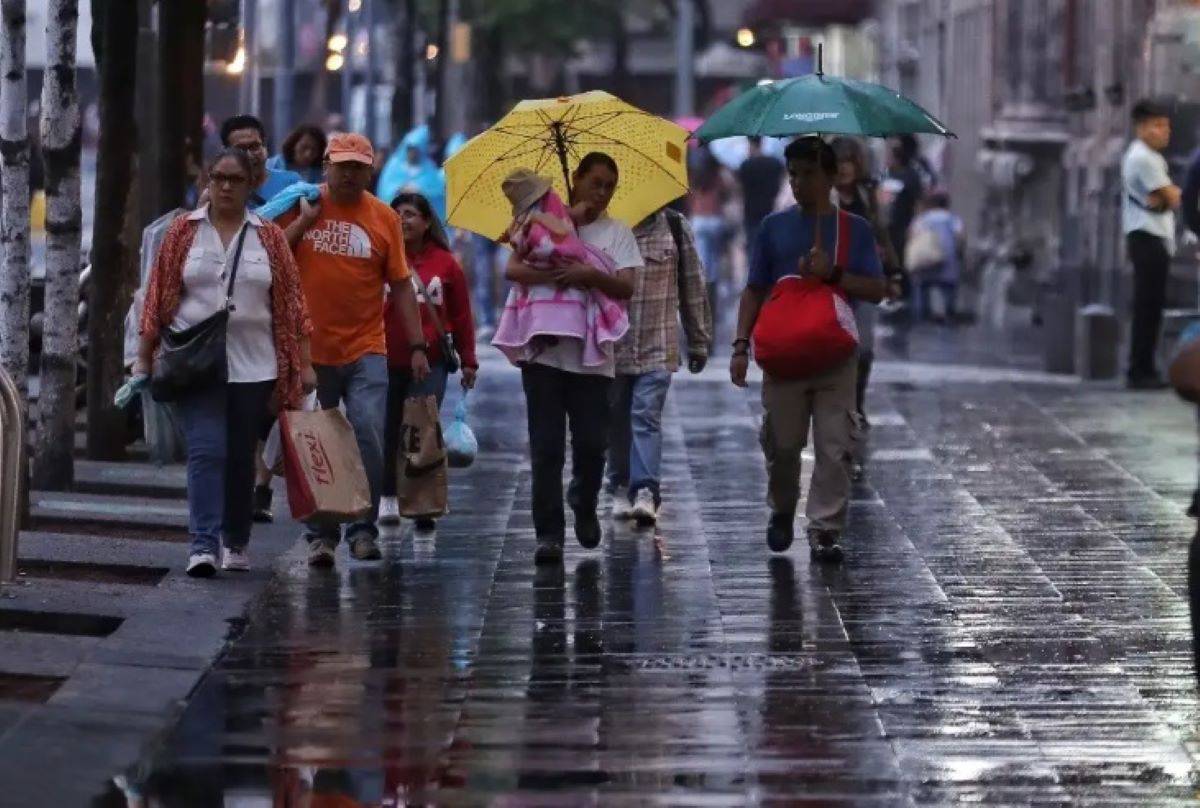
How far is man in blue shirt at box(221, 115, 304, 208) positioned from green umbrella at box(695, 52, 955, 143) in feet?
6.31

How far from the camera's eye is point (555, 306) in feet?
38.6

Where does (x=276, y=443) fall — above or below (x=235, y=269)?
below

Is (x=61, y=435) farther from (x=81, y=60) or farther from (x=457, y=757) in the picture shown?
(x=81, y=60)

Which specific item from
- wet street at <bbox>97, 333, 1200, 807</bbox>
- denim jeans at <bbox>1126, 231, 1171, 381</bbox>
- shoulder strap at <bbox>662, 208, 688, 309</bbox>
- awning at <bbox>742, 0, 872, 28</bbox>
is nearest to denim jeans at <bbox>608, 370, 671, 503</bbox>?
wet street at <bbox>97, 333, 1200, 807</bbox>

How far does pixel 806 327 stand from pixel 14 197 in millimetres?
3665

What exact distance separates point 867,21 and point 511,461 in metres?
44.8

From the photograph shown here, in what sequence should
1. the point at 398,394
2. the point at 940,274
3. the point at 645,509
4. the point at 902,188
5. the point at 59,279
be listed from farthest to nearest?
the point at 940,274, the point at 902,188, the point at 59,279, the point at 645,509, the point at 398,394

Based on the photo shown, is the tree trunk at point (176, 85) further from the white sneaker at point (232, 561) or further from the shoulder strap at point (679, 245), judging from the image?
the white sneaker at point (232, 561)

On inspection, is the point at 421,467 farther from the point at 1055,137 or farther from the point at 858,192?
the point at 1055,137

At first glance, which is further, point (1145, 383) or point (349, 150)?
point (1145, 383)

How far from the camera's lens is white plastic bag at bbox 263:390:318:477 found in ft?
38.2

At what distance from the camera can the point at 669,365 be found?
1348cm

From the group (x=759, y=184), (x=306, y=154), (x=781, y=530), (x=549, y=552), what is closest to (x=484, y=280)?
(x=759, y=184)

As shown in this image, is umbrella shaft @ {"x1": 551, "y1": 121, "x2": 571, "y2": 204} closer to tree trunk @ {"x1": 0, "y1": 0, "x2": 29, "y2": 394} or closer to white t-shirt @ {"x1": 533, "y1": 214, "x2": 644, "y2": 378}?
white t-shirt @ {"x1": 533, "y1": 214, "x2": 644, "y2": 378}
